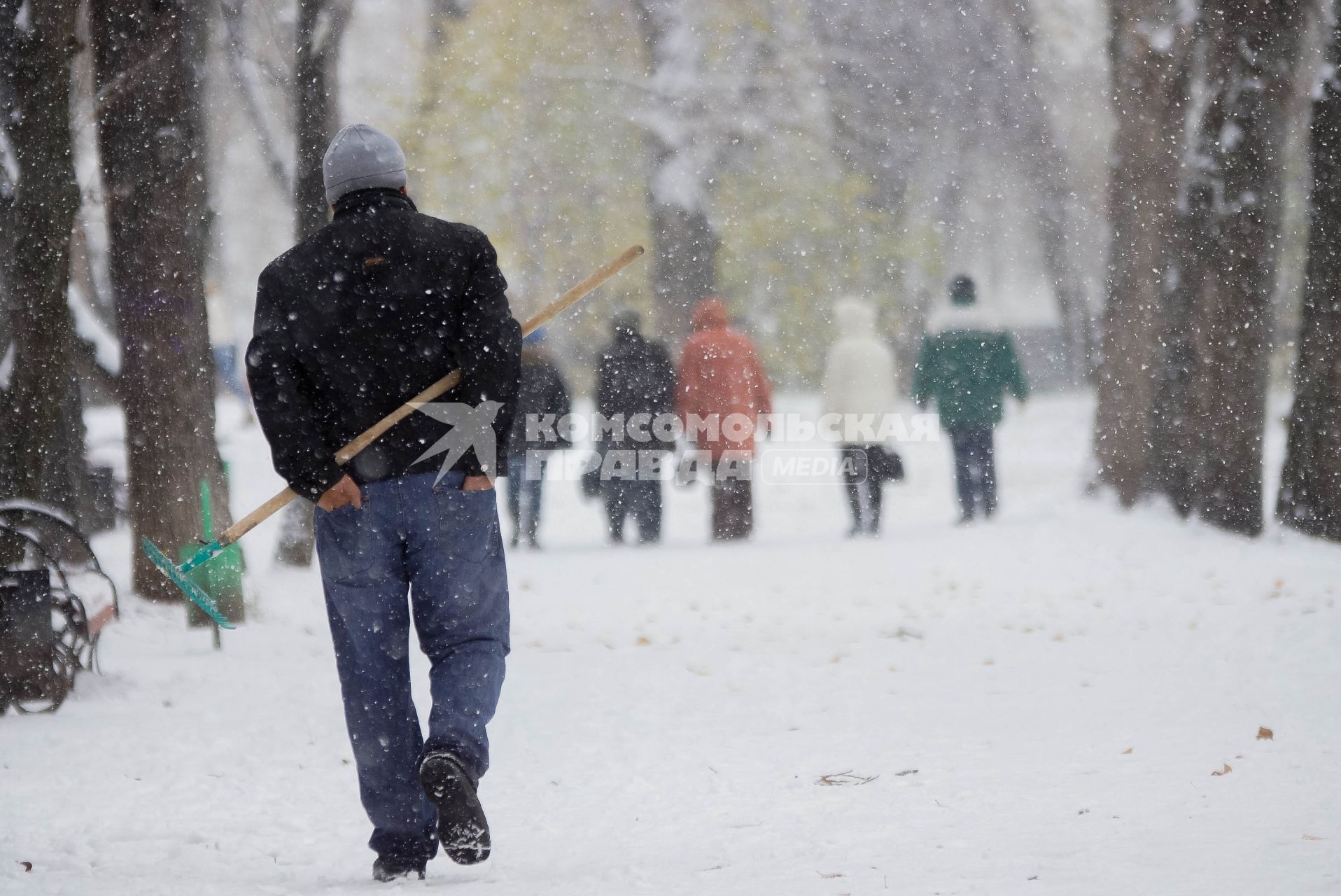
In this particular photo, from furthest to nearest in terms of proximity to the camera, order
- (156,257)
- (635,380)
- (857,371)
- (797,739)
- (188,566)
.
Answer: (857,371) → (635,380) → (156,257) → (797,739) → (188,566)

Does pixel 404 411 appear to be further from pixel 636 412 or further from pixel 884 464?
pixel 884 464

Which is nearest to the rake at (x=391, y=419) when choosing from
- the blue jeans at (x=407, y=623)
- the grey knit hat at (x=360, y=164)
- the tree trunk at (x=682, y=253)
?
the blue jeans at (x=407, y=623)

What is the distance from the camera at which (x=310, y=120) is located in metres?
10.6

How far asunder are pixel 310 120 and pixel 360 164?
7.15 meters

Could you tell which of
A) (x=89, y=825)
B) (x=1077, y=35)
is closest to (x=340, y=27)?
(x=89, y=825)

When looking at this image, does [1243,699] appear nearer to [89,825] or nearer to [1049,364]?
[89,825]

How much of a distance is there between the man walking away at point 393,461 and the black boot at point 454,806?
8 cm

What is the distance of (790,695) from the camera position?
6.61 meters

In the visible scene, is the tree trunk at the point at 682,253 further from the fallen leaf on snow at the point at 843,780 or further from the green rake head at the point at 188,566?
the fallen leaf on snow at the point at 843,780

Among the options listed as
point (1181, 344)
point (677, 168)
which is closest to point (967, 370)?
point (1181, 344)

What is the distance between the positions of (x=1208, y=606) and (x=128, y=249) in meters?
6.22

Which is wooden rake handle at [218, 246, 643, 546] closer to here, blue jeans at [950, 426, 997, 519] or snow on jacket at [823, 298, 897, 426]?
snow on jacket at [823, 298, 897, 426]

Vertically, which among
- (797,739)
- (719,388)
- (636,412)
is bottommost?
(797,739)

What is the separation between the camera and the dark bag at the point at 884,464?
12.3m
